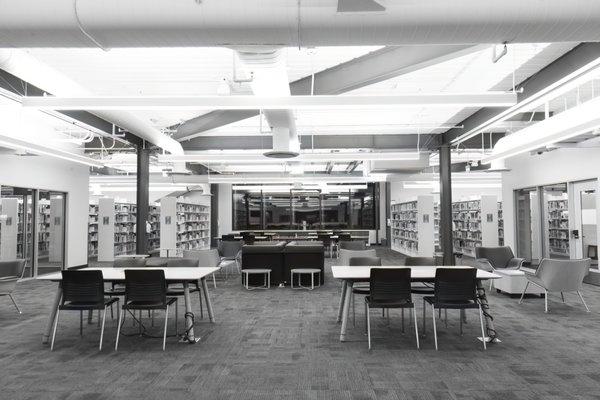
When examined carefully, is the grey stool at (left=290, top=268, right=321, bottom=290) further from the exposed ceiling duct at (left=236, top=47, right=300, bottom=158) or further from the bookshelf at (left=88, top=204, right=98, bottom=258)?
the bookshelf at (left=88, top=204, right=98, bottom=258)

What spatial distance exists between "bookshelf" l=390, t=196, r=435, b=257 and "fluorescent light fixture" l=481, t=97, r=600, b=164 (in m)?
6.18

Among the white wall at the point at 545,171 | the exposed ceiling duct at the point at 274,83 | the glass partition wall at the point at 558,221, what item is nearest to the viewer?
the exposed ceiling duct at the point at 274,83

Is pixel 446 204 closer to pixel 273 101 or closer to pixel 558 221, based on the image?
pixel 558 221

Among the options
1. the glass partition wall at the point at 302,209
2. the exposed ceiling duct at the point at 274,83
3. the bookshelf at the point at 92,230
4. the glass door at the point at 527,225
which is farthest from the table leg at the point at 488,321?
the glass partition wall at the point at 302,209

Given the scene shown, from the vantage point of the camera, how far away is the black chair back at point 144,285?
450cm

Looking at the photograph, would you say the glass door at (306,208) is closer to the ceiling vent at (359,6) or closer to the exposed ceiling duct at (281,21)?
the exposed ceiling duct at (281,21)

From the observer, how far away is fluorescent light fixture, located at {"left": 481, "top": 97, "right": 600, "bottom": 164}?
5.21 meters

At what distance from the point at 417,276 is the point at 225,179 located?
10133 mm

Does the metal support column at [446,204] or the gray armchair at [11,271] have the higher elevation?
the metal support column at [446,204]

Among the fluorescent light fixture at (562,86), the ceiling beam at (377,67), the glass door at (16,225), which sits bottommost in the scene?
the glass door at (16,225)

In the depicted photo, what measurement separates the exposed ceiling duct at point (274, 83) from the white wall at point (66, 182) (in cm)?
585

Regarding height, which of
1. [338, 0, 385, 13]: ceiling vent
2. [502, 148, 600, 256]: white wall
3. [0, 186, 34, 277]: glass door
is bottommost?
[0, 186, 34, 277]: glass door

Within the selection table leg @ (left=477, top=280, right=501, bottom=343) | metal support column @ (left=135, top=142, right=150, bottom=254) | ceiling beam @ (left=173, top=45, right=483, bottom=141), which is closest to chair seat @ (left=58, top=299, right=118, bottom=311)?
ceiling beam @ (left=173, top=45, right=483, bottom=141)

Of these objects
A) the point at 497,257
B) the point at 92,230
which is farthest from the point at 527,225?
the point at 92,230
